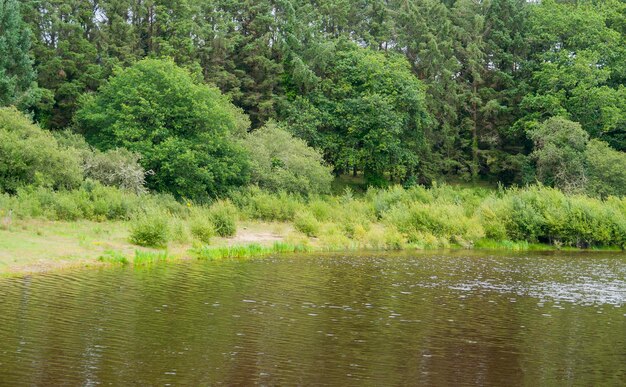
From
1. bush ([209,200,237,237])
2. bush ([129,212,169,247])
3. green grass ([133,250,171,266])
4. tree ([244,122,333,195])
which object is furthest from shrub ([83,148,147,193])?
green grass ([133,250,171,266])

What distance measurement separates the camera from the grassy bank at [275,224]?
98.5 feet

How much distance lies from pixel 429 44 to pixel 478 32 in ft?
28.1

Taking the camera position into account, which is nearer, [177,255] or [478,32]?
[177,255]

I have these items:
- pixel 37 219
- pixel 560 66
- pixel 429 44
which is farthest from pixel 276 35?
pixel 37 219

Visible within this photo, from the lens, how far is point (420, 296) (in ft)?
74.4

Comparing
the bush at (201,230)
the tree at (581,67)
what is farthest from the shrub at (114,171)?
the tree at (581,67)

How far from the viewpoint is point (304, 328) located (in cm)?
1708

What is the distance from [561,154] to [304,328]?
54.1m

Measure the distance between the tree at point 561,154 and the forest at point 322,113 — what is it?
18cm

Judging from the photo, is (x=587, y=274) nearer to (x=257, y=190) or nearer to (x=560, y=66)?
(x=257, y=190)

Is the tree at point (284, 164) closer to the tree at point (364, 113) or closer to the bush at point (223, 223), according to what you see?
the tree at point (364, 113)

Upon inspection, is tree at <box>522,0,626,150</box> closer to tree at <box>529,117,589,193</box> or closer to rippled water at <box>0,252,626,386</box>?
tree at <box>529,117,589,193</box>

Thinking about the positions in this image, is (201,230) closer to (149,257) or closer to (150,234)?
(150,234)

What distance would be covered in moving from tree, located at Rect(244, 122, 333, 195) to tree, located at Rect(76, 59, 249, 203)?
186 centimetres
